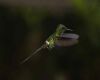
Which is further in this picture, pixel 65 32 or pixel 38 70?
pixel 38 70

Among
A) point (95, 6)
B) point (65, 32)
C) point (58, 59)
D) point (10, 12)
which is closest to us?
point (65, 32)

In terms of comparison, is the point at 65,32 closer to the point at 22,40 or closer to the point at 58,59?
the point at 58,59

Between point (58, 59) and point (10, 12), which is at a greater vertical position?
point (10, 12)

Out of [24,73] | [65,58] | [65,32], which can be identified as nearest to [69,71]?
[65,58]

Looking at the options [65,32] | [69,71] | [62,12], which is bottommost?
[69,71]

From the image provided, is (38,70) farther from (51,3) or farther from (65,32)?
(65,32)

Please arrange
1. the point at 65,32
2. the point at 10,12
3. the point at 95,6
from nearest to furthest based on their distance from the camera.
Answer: the point at 65,32
the point at 95,6
the point at 10,12

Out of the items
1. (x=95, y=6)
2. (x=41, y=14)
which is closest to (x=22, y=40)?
(x=41, y=14)
